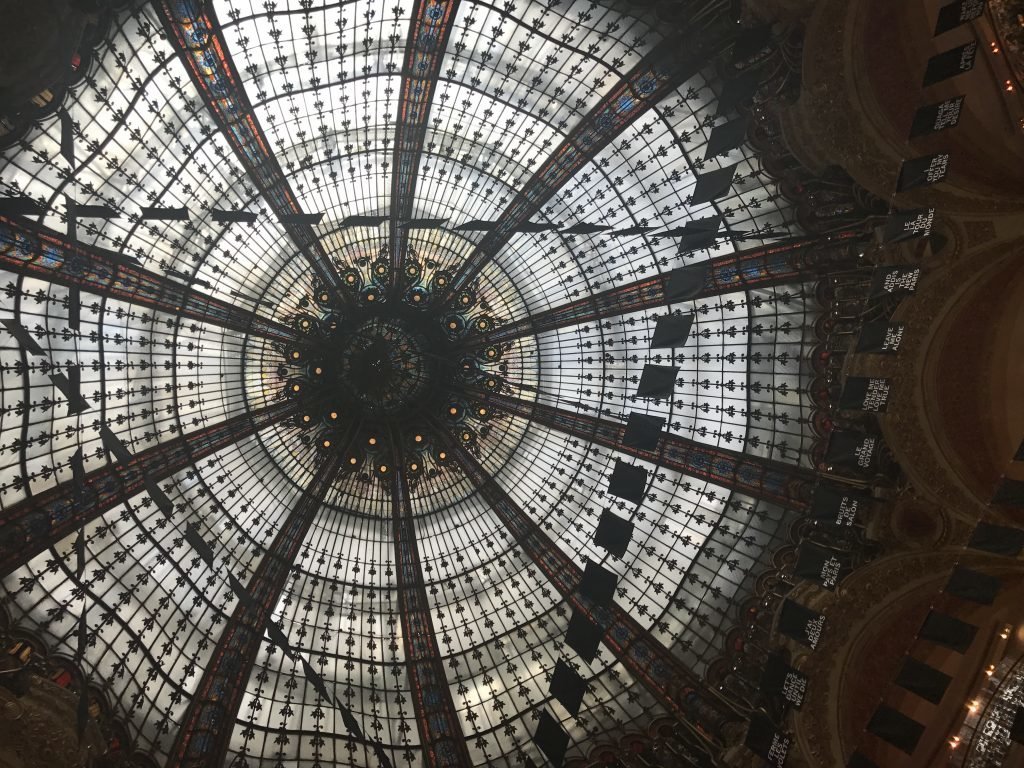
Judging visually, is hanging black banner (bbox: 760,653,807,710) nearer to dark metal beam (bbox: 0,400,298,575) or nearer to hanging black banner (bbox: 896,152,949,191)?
hanging black banner (bbox: 896,152,949,191)

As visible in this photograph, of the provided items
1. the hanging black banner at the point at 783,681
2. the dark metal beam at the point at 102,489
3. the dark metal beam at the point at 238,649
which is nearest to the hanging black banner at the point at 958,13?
the hanging black banner at the point at 783,681

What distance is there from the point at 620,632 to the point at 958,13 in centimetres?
1717

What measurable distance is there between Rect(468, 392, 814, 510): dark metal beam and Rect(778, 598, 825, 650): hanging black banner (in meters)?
2.92

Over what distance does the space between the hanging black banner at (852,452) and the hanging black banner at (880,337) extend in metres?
2.22

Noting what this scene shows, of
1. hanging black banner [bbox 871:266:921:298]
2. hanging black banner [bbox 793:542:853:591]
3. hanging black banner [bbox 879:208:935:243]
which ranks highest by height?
hanging black banner [bbox 879:208:935:243]

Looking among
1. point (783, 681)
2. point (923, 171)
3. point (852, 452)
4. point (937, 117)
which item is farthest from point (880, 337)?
point (783, 681)

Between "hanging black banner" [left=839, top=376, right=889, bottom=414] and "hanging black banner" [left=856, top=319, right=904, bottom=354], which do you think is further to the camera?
"hanging black banner" [left=839, top=376, right=889, bottom=414]

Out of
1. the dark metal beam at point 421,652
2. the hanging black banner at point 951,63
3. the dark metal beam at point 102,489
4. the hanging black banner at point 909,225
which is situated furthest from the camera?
the dark metal beam at point 421,652

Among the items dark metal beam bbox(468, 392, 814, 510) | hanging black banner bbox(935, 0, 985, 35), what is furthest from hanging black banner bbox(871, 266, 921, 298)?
dark metal beam bbox(468, 392, 814, 510)

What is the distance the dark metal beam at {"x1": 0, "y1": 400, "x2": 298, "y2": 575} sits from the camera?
1536 cm

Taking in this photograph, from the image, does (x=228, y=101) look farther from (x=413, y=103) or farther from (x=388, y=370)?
(x=388, y=370)

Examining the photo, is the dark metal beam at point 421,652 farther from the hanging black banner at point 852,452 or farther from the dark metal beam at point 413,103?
→ the hanging black banner at point 852,452

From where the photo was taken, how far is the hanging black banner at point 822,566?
15.1m

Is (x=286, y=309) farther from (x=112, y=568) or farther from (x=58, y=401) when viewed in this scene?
(x=112, y=568)
